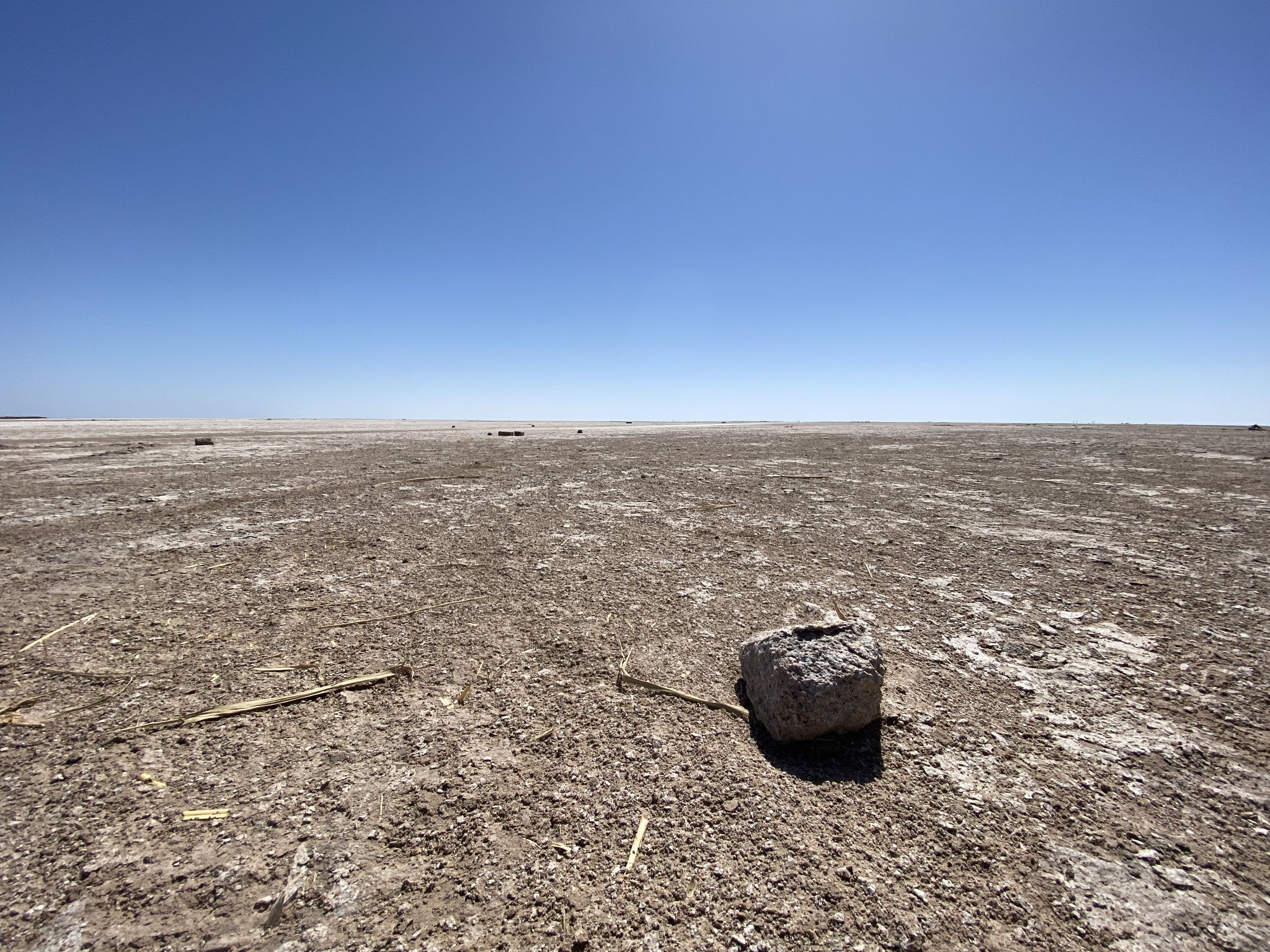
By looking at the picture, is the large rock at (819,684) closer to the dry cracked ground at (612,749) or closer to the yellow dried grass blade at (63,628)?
the dry cracked ground at (612,749)

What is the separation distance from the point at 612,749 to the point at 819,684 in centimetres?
80

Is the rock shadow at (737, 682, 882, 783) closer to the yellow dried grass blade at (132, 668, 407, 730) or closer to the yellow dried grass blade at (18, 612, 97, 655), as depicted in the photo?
the yellow dried grass blade at (132, 668, 407, 730)

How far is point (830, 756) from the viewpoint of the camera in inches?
72.4

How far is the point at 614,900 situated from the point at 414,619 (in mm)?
2006

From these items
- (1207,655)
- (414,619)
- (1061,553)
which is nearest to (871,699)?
(1207,655)

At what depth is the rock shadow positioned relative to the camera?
68.6 inches

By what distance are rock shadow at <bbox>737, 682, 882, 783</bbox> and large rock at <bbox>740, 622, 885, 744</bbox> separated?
0.11 ft

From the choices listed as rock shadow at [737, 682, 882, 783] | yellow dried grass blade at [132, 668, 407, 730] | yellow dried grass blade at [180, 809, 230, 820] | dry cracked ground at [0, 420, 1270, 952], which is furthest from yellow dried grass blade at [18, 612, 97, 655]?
rock shadow at [737, 682, 882, 783]

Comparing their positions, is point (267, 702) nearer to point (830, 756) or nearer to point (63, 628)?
point (63, 628)

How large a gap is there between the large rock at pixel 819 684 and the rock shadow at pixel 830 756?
33mm

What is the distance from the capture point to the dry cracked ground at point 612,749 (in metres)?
1.27

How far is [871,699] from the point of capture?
192 centimetres

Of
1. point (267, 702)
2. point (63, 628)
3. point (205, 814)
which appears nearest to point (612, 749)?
point (205, 814)

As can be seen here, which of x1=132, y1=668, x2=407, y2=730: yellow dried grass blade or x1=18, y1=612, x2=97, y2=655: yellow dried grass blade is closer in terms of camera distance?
Answer: x1=132, y1=668, x2=407, y2=730: yellow dried grass blade
